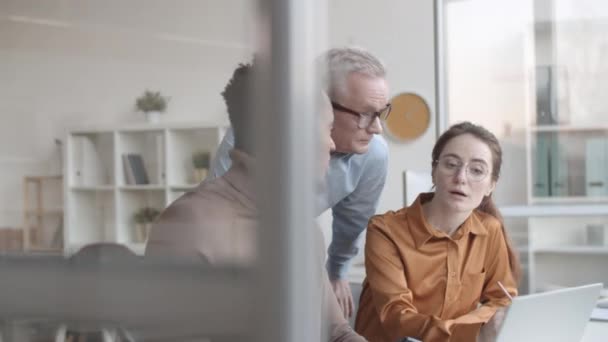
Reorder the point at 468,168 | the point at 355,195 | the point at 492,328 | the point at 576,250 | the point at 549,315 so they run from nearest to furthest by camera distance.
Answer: the point at 549,315 < the point at 492,328 < the point at 468,168 < the point at 355,195 < the point at 576,250

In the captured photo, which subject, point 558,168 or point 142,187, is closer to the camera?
point 142,187

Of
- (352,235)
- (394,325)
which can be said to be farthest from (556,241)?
(394,325)

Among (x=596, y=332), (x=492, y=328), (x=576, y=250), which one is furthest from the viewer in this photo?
(x=576, y=250)

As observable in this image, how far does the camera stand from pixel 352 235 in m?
2.06

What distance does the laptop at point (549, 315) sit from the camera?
1281 mm

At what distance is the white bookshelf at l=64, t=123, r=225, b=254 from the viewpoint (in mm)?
459

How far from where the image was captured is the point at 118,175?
1.57 ft

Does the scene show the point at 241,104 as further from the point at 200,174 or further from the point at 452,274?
the point at 452,274

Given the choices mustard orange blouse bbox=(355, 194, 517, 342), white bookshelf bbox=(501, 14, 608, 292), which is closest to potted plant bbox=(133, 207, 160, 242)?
mustard orange blouse bbox=(355, 194, 517, 342)

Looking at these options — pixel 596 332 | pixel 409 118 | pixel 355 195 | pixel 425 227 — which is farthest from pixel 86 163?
pixel 409 118

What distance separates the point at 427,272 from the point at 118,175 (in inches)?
53.6

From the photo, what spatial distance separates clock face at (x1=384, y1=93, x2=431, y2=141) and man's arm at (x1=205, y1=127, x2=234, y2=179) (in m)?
4.16

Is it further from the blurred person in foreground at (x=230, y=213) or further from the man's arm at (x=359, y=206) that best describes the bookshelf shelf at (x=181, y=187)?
the man's arm at (x=359, y=206)

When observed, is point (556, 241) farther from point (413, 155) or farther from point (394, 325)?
point (394, 325)
